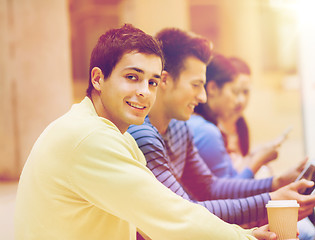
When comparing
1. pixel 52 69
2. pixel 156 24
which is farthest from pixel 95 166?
pixel 156 24

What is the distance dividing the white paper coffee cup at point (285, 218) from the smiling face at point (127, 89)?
21.7 inches

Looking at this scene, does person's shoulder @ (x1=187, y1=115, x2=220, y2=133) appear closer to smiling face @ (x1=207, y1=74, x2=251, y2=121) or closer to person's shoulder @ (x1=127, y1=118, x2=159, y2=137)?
smiling face @ (x1=207, y1=74, x2=251, y2=121)

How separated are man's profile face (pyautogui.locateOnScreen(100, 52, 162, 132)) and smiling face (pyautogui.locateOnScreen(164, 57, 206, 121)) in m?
0.56

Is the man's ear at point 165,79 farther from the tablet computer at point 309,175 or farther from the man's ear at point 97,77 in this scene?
the tablet computer at point 309,175

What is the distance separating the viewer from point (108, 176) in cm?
118

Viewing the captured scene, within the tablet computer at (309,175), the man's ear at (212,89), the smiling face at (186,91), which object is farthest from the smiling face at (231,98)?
the tablet computer at (309,175)

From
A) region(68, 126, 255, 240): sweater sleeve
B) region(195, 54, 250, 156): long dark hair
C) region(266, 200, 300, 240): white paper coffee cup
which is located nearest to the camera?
region(68, 126, 255, 240): sweater sleeve

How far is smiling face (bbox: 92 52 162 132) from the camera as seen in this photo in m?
1.41

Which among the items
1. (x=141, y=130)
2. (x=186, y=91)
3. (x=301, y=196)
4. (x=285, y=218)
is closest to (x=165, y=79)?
(x=186, y=91)

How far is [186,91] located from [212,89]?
3.46ft

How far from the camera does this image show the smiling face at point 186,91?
6.56 feet

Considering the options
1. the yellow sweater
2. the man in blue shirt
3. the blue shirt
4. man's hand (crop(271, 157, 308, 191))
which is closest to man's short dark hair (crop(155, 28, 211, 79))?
the man in blue shirt

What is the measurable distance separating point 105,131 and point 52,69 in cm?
519

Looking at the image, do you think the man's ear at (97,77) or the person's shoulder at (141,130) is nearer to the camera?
the man's ear at (97,77)
